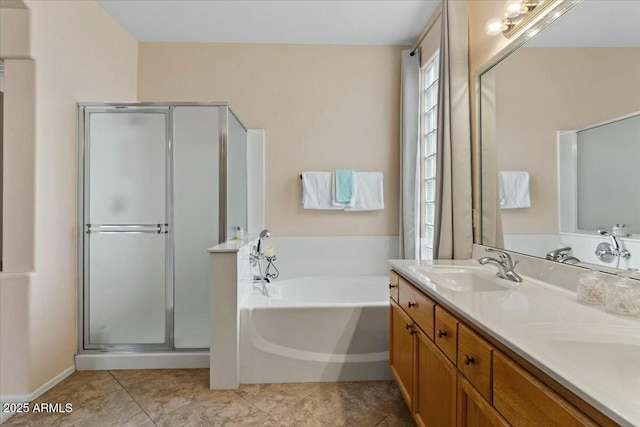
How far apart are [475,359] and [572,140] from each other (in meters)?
0.98

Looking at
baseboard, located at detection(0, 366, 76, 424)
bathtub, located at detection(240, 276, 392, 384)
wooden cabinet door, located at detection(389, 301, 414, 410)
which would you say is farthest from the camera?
bathtub, located at detection(240, 276, 392, 384)

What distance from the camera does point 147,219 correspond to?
2412 mm

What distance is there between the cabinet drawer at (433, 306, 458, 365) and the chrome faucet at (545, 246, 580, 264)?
1.97 feet

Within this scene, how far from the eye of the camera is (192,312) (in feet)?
7.90

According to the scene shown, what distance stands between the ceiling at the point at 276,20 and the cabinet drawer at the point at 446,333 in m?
2.44

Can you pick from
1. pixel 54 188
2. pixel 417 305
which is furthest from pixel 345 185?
pixel 54 188

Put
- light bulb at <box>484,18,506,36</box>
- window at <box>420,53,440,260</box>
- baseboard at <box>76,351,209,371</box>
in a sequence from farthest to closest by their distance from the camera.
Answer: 1. window at <box>420,53,440,260</box>
2. baseboard at <box>76,351,209,371</box>
3. light bulb at <box>484,18,506,36</box>

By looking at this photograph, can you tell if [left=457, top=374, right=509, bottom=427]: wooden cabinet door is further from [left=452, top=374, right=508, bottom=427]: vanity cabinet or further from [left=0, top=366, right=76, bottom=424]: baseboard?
[left=0, top=366, right=76, bottom=424]: baseboard

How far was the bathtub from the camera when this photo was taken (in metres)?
2.15

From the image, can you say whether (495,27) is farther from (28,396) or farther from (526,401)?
(28,396)

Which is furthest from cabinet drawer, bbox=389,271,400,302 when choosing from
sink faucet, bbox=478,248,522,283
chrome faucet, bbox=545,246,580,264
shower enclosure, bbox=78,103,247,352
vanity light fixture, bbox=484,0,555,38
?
vanity light fixture, bbox=484,0,555,38

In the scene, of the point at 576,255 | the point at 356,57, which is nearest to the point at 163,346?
the point at 576,255

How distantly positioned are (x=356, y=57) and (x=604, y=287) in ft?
9.32

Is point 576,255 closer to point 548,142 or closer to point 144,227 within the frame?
point 548,142
